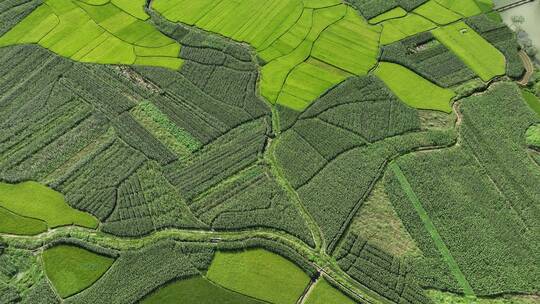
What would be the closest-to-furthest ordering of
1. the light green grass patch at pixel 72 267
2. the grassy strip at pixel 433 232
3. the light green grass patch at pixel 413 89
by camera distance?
the light green grass patch at pixel 72 267 < the grassy strip at pixel 433 232 < the light green grass patch at pixel 413 89

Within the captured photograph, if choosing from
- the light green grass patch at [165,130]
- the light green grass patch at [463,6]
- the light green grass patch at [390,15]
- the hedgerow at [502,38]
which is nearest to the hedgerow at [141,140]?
the light green grass patch at [165,130]

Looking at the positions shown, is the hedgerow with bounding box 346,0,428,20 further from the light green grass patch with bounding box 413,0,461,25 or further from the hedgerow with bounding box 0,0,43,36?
the hedgerow with bounding box 0,0,43,36

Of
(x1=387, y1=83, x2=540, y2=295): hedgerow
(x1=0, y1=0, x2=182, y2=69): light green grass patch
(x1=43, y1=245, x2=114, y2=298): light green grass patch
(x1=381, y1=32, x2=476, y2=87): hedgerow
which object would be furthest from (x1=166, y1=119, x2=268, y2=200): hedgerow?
(x1=381, y1=32, x2=476, y2=87): hedgerow

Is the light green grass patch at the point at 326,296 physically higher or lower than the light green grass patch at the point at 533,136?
lower

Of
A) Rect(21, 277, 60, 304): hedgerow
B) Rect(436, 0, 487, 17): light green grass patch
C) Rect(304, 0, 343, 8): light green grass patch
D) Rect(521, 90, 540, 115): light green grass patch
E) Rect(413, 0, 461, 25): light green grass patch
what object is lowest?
Rect(21, 277, 60, 304): hedgerow

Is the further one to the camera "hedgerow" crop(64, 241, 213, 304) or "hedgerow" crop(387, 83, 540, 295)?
"hedgerow" crop(387, 83, 540, 295)

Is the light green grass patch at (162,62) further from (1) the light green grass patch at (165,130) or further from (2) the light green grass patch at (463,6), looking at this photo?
(2) the light green grass patch at (463,6)

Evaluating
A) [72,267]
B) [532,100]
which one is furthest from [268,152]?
[532,100]
